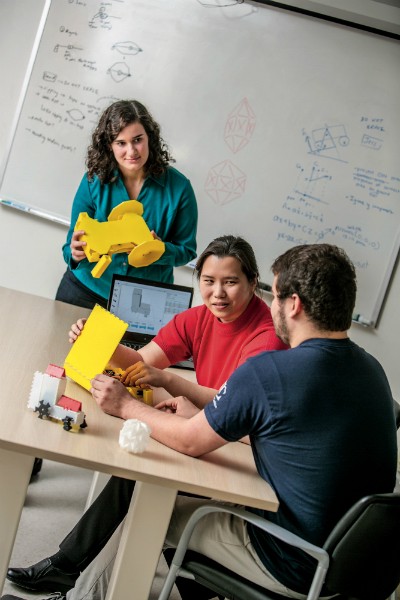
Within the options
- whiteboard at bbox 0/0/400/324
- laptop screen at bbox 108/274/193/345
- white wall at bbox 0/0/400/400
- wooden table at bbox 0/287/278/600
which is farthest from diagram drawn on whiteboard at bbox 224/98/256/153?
wooden table at bbox 0/287/278/600

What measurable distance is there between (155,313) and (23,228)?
1.67 m

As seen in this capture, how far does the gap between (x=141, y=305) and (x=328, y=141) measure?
188 cm

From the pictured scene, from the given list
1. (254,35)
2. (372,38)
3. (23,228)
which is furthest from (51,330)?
→ (372,38)

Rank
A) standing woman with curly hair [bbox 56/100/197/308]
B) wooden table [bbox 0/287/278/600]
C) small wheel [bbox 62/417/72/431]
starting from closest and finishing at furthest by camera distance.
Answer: wooden table [bbox 0/287/278/600] → small wheel [bbox 62/417/72/431] → standing woman with curly hair [bbox 56/100/197/308]

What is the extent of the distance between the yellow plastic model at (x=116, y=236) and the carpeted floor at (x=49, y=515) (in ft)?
3.17

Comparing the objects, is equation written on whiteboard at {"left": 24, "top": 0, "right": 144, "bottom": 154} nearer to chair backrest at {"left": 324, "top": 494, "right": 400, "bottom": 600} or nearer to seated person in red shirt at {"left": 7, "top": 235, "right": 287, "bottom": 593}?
seated person in red shirt at {"left": 7, "top": 235, "right": 287, "bottom": 593}

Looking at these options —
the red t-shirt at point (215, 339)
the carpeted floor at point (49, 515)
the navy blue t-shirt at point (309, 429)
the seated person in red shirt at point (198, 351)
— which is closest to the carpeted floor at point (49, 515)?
the carpeted floor at point (49, 515)

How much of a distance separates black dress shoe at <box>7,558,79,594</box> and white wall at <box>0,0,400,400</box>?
223cm

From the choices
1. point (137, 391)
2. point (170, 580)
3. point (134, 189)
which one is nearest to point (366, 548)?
point (170, 580)

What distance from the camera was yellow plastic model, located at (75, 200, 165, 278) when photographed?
2693mm

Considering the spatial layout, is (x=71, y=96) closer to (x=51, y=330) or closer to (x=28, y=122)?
(x=28, y=122)

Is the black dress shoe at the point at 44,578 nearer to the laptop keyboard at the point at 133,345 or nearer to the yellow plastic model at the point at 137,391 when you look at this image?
the yellow plastic model at the point at 137,391

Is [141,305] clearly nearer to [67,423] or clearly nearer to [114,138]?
[114,138]

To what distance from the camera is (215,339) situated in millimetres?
2533
